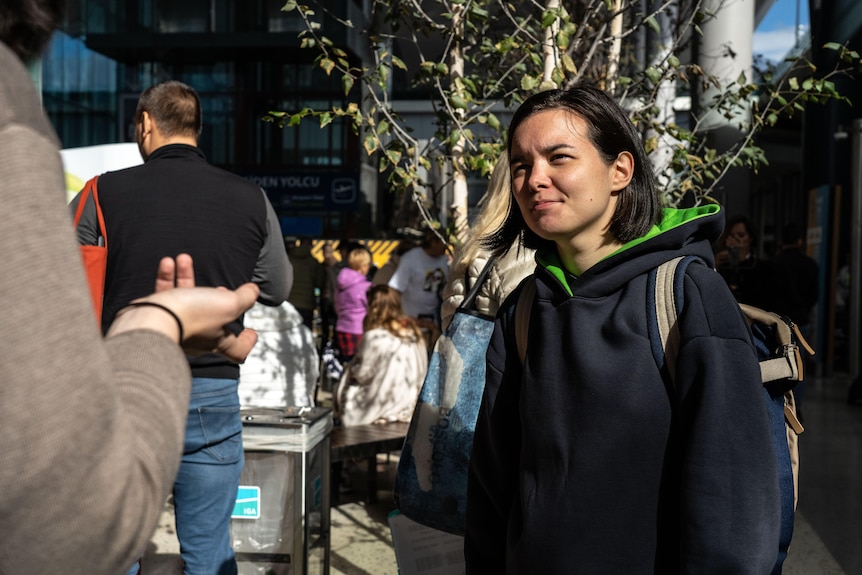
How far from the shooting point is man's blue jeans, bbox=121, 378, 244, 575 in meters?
3.05

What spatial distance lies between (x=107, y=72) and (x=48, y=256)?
37.5 meters

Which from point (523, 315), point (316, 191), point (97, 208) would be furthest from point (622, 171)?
point (316, 191)

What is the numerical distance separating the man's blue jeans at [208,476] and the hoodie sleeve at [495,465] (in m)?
1.18

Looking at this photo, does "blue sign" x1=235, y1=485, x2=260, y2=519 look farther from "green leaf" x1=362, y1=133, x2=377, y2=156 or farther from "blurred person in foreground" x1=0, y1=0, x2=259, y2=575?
"blurred person in foreground" x1=0, y1=0, x2=259, y2=575

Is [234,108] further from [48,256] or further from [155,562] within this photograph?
[48,256]

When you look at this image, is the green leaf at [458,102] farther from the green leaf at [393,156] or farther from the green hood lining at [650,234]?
the green hood lining at [650,234]

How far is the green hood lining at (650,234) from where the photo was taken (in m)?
1.99

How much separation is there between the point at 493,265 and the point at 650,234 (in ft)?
3.80

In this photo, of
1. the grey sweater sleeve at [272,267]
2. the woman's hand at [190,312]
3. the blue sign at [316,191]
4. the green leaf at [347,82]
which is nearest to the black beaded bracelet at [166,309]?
the woman's hand at [190,312]

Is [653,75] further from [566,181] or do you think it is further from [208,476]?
[208,476]

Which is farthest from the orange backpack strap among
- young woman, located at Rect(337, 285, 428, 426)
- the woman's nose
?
young woman, located at Rect(337, 285, 428, 426)

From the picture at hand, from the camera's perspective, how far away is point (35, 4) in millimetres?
1064

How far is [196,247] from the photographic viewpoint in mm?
2975

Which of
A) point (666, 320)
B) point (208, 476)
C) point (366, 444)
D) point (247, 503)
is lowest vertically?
point (366, 444)
